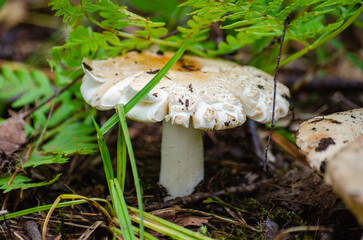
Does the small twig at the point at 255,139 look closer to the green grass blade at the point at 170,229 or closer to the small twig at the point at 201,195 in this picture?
the small twig at the point at 201,195

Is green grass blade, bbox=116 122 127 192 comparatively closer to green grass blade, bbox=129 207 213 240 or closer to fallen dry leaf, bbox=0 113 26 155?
green grass blade, bbox=129 207 213 240

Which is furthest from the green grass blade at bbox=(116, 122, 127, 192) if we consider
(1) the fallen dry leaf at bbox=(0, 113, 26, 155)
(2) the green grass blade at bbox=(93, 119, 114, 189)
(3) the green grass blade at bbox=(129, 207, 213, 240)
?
(1) the fallen dry leaf at bbox=(0, 113, 26, 155)

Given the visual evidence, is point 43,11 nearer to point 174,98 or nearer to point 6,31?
point 6,31

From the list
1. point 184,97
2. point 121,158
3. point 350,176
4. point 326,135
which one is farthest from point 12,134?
point 350,176

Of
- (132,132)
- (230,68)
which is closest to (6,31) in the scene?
(132,132)

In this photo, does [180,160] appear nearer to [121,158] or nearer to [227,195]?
[227,195]
